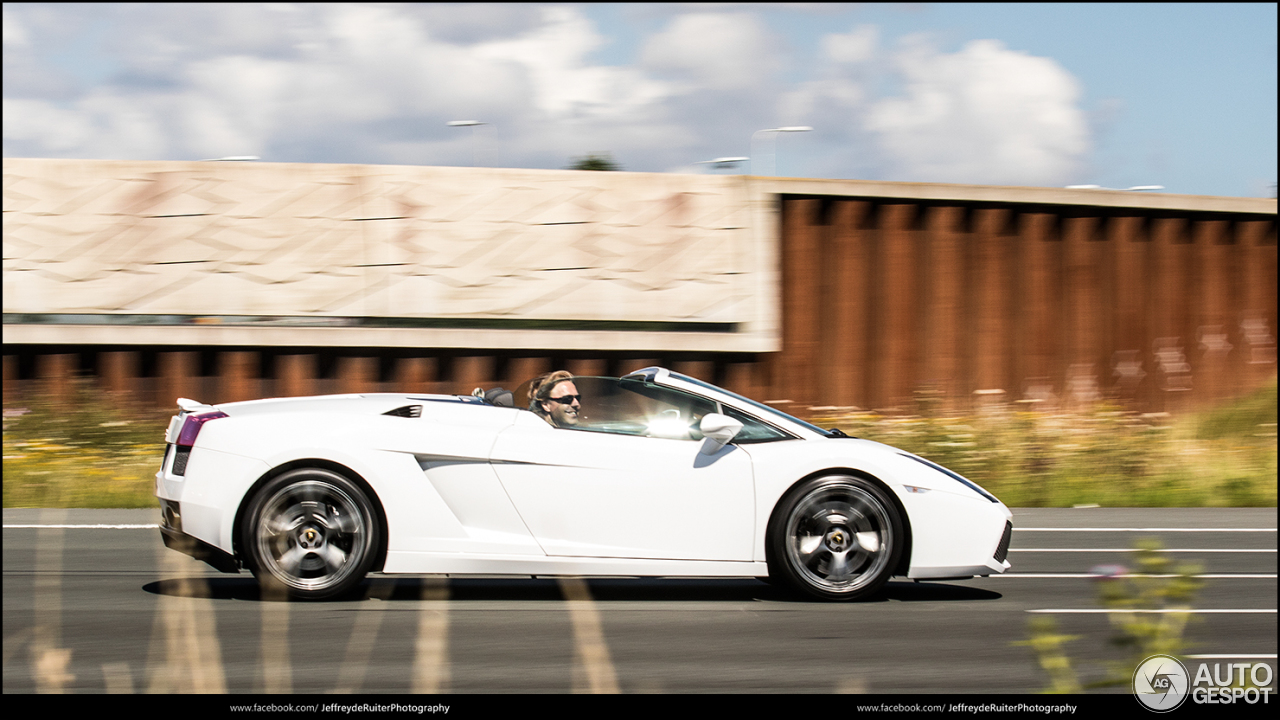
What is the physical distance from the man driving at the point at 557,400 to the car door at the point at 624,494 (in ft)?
0.41

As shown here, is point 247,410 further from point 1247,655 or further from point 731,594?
point 1247,655

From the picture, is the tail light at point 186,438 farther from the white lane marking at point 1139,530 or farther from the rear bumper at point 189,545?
the white lane marking at point 1139,530

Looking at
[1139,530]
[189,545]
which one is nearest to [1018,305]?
[1139,530]

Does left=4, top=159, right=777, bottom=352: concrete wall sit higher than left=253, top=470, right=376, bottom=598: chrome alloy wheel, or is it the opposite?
left=4, top=159, right=777, bottom=352: concrete wall

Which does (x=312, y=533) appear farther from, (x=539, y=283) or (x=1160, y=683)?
(x=539, y=283)

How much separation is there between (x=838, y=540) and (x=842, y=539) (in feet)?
0.07

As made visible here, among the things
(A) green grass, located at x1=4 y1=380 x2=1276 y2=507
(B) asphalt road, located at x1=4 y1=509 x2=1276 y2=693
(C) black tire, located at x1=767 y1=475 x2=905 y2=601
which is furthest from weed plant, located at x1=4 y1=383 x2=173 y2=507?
(C) black tire, located at x1=767 y1=475 x2=905 y2=601

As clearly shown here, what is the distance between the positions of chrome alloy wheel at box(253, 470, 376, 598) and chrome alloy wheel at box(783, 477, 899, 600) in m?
2.22

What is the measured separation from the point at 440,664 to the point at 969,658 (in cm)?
232

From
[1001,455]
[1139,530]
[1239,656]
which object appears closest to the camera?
[1239,656]

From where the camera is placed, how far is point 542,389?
6555 millimetres

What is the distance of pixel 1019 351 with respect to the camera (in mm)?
15336

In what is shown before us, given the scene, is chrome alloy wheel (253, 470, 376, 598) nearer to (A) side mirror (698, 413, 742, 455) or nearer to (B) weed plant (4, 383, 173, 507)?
(A) side mirror (698, 413, 742, 455)

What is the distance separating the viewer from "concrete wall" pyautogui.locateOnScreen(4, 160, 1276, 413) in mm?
13789
